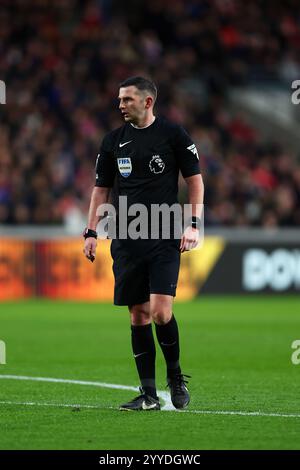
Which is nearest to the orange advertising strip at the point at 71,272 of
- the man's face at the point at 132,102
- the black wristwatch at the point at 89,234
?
the black wristwatch at the point at 89,234

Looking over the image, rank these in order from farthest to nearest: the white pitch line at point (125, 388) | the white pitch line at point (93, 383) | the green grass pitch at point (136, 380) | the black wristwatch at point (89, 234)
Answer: the white pitch line at point (93, 383), the black wristwatch at point (89, 234), the white pitch line at point (125, 388), the green grass pitch at point (136, 380)

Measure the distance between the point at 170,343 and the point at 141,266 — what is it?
0.57 meters

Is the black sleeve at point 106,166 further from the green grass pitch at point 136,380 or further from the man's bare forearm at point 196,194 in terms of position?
the green grass pitch at point 136,380

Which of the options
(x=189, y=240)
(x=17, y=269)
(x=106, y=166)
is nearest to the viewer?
(x=189, y=240)

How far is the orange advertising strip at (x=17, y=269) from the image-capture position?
20.2m

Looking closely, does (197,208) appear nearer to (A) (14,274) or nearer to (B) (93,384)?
(B) (93,384)

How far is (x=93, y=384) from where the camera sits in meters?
9.76

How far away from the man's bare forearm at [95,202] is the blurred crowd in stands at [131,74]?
12051 millimetres

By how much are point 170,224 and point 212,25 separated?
1880 centimetres

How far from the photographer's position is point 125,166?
8.27m

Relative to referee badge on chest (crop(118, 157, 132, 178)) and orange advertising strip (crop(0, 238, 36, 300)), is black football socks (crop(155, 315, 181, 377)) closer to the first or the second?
referee badge on chest (crop(118, 157, 132, 178))

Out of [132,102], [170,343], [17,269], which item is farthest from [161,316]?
[17,269]

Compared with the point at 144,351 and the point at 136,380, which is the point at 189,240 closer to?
the point at 144,351
